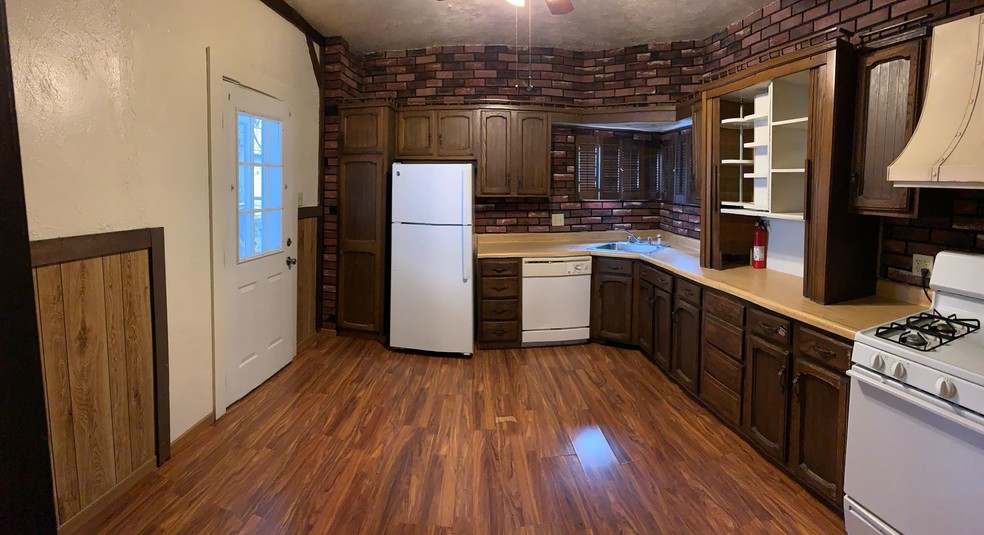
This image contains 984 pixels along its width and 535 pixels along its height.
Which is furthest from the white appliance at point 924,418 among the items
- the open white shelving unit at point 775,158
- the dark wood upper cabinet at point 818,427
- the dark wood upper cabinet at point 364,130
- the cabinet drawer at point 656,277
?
the dark wood upper cabinet at point 364,130

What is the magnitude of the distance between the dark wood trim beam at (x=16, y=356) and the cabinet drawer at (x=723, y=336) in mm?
2895

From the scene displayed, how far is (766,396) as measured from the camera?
2.61 meters

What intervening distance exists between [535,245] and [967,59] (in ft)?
10.6

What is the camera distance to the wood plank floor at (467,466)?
2158 mm

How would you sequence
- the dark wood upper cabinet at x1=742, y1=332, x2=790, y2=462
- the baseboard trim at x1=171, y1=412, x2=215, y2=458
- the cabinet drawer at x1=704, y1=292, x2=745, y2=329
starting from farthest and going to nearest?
the cabinet drawer at x1=704, y1=292, x2=745, y2=329
the baseboard trim at x1=171, y1=412, x2=215, y2=458
the dark wood upper cabinet at x1=742, y1=332, x2=790, y2=462

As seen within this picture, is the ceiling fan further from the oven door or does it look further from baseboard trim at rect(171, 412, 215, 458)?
baseboard trim at rect(171, 412, 215, 458)

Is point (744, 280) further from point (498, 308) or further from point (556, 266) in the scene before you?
point (498, 308)

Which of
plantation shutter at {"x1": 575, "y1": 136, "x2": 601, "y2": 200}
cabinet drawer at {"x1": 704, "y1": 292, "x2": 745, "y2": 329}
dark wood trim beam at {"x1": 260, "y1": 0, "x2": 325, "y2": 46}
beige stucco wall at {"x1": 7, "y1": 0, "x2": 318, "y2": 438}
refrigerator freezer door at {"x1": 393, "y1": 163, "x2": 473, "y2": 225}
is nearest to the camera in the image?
beige stucco wall at {"x1": 7, "y1": 0, "x2": 318, "y2": 438}

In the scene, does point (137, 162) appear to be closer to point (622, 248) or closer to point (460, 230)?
point (460, 230)

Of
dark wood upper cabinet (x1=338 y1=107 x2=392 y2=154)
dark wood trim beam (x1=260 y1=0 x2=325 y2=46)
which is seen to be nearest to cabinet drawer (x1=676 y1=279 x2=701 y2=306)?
dark wood upper cabinet (x1=338 y1=107 x2=392 y2=154)

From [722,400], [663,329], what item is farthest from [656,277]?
[722,400]

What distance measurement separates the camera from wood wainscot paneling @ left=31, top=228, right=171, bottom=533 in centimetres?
196

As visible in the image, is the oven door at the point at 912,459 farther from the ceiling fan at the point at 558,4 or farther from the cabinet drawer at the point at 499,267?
the cabinet drawer at the point at 499,267

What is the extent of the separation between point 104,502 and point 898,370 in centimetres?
317
